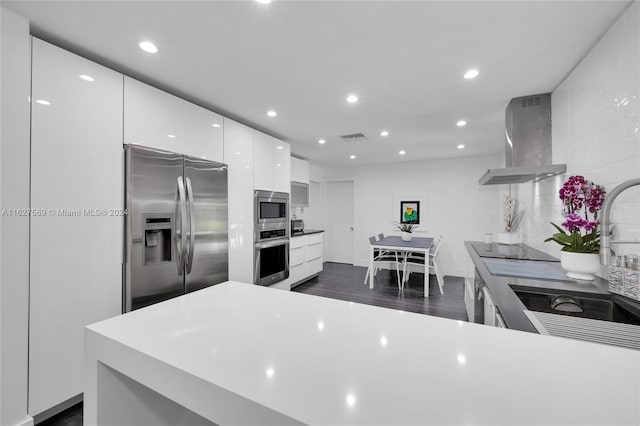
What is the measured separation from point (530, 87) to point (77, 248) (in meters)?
3.73

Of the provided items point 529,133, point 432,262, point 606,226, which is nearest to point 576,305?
point 606,226

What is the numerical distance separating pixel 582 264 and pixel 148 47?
304 cm

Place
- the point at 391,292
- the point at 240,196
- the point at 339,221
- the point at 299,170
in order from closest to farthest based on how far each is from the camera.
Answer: the point at 240,196
the point at 391,292
the point at 299,170
the point at 339,221

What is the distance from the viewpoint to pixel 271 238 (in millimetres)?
3566

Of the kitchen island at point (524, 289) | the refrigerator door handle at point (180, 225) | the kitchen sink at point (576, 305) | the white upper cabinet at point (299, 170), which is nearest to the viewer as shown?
the kitchen island at point (524, 289)

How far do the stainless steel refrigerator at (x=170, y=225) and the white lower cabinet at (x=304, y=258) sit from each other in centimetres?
154

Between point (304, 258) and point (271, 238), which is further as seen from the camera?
point (304, 258)

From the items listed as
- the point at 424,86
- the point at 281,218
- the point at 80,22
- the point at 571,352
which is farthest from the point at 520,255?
the point at 80,22

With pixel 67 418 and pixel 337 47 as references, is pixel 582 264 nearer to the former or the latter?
pixel 337 47

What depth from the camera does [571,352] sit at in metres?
0.67

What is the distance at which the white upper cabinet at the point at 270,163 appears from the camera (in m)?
3.36

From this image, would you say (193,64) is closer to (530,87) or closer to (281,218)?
(281,218)

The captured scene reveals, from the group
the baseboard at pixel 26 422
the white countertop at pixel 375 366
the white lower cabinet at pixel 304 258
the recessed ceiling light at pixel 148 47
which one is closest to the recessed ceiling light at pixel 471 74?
the white countertop at pixel 375 366

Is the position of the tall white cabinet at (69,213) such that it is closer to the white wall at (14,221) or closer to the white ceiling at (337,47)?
the white wall at (14,221)
